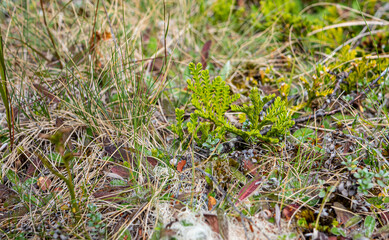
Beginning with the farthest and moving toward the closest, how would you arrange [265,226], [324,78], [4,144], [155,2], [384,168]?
[155,2] → [324,78] → [4,144] → [384,168] → [265,226]

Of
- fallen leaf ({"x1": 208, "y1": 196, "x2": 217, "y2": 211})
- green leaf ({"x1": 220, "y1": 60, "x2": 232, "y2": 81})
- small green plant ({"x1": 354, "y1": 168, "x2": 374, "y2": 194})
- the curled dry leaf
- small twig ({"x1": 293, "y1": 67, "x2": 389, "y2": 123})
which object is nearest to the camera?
small green plant ({"x1": 354, "y1": 168, "x2": 374, "y2": 194})

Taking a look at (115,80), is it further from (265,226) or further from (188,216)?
(265,226)

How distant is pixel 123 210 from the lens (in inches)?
63.7

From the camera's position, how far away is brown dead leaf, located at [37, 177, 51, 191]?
5.80 feet

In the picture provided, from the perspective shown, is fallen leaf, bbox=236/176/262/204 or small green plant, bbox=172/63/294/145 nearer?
fallen leaf, bbox=236/176/262/204

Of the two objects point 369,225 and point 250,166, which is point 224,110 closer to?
point 250,166

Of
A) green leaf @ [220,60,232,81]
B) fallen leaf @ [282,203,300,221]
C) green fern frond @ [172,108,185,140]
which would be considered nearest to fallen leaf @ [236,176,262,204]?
fallen leaf @ [282,203,300,221]

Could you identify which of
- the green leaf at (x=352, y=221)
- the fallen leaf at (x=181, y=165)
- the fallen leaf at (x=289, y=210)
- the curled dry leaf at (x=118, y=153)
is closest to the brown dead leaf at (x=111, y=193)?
the curled dry leaf at (x=118, y=153)

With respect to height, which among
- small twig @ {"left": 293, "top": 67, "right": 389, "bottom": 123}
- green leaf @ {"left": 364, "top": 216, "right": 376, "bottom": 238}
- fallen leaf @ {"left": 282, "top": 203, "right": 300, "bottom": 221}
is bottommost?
green leaf @ {"left": 364, "top": 216, "right": 376, "bottom": 238}

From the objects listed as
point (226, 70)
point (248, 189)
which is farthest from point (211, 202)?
point (226, 70)

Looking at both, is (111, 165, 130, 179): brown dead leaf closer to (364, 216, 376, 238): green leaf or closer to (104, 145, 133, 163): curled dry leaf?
(104, 145, 133, 163): curled dry leaf

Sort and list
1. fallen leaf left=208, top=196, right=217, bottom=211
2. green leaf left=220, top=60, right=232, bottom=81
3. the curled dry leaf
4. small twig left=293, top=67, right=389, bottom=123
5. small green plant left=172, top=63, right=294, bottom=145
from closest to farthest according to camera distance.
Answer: fallen leaf left=208, top=196, right=217, bottom=211 < small green plant left=172, top=63, right=294, bottom=145 < the curled dry leaf < small twig left=293, top=67, right=389, bottom=123 < green leaf left=220, top=60, right=232, bottom=81

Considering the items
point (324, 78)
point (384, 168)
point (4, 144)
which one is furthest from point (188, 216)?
point (324, 78)

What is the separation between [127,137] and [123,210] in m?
0.52
